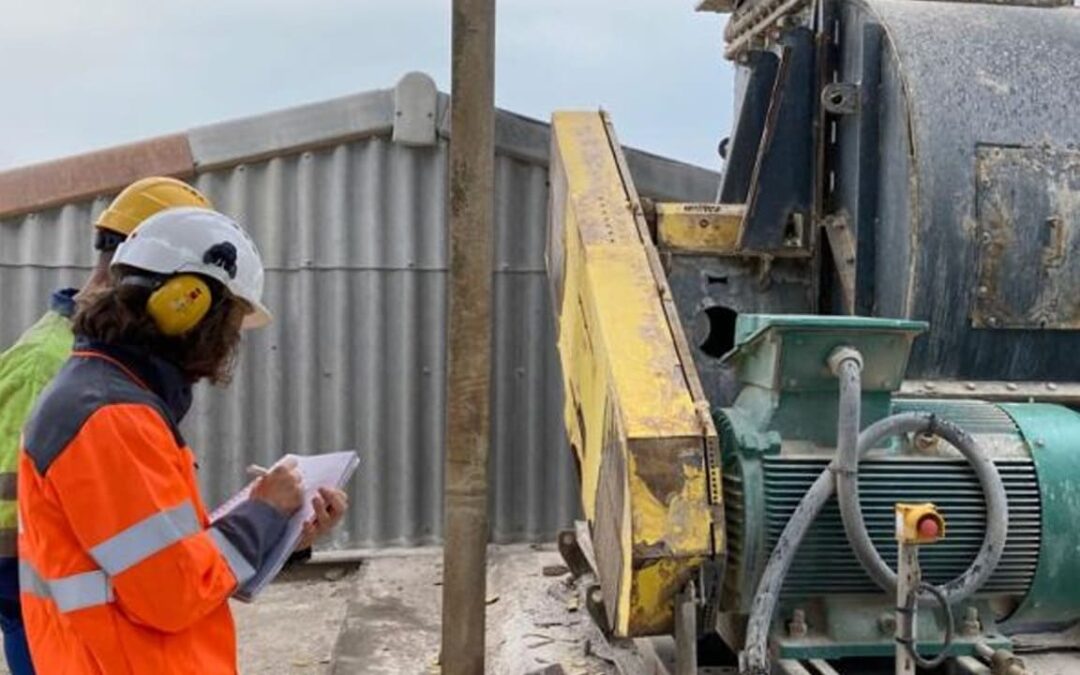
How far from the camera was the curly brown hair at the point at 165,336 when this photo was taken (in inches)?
73.9

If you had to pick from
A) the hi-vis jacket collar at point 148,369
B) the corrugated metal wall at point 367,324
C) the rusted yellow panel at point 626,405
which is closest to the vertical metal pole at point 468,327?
the rusted yellow panel at point 626,405

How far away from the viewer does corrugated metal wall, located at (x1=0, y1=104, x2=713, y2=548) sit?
247 inches

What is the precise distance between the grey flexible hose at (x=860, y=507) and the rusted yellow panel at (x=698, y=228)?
1.49 m

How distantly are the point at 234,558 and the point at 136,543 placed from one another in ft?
0.73

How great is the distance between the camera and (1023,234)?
351cm

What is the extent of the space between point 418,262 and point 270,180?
96 centimetres

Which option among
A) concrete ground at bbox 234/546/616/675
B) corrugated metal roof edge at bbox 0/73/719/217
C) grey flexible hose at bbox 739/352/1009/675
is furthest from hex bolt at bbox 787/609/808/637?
corrugated metal roof edge at bbox 0/73/719/217

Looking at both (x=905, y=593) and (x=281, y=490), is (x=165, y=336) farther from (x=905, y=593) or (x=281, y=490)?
(x=905, y=593)

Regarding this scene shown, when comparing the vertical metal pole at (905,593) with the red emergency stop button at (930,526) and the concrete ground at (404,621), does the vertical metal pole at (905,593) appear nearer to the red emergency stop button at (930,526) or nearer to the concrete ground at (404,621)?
the red emergency stop button at (930,526)

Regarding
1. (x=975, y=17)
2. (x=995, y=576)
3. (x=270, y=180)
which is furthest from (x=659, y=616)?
(x=270, y=180)

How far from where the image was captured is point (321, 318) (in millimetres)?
6312

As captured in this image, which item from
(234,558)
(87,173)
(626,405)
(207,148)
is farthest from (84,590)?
(87,173)

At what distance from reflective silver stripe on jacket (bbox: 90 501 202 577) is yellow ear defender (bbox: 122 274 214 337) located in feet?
1.12

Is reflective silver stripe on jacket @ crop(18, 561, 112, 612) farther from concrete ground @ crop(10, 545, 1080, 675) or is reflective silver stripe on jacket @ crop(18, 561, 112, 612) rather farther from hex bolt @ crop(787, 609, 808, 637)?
concrete ground @ crop(10, 545, 1080, 675)
